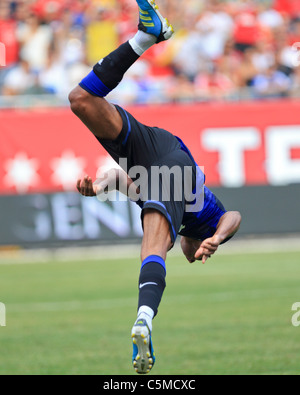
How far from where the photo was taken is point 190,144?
15.7 m

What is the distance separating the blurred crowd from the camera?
16656 millimetres

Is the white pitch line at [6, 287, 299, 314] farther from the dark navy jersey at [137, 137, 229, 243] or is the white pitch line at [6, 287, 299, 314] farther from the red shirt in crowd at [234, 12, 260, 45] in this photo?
the red shirt in crowd at [234, 12, 260, 45]

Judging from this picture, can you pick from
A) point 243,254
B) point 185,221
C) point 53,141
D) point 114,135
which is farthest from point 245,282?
point 114,135

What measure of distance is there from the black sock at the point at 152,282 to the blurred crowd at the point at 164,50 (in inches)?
403

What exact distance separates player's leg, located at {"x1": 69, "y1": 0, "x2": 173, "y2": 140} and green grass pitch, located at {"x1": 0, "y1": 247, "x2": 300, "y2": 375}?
2687 mm

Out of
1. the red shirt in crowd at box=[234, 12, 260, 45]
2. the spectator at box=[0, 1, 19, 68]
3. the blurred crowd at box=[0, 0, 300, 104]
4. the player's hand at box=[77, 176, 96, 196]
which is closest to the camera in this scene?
the player's hand at box=[77, 176, 96, 196]

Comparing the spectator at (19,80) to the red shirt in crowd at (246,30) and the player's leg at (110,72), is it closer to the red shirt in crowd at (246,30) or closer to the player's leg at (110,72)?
the red shirt in crowd at (246,30)

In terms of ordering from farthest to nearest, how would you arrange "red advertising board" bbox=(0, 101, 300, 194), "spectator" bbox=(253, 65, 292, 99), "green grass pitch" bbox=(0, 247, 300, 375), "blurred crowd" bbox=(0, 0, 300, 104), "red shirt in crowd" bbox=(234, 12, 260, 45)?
"red shirt in crowd" bbox=(234, 12, 260, 45) < "spectator" bbox=(253, 65, 292, 99) < "blurred crowd" bbox=(0, 0, 300, 104) < "red advertising board" bbox=(0, 101, 300, 194) < "green grass pitch" bbox=(0, 247, 300, 375)

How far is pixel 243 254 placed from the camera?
51.8 feet

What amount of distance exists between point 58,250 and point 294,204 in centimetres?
482

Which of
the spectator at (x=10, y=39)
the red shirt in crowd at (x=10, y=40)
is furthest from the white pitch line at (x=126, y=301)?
the red shirt in crowd at (x=10, y=40)

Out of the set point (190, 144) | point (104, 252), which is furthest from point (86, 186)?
point (104, 252)

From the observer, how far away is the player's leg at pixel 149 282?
16.9ft

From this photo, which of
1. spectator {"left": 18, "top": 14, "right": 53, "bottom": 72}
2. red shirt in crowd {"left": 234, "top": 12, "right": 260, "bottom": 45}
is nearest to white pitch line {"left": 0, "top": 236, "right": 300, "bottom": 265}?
spectator {"left": 18, "top": 14, "right": 53, "bottom": 72}
